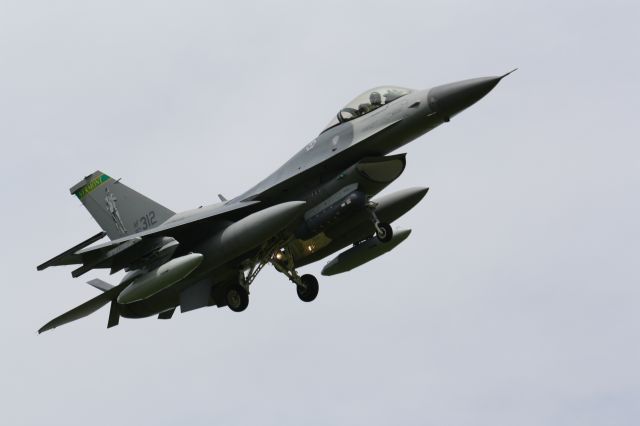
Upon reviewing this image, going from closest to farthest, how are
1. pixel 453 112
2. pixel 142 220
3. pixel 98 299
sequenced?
pixel 453 112, pixel 98 299, pixel 142 220

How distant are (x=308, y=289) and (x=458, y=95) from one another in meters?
5.86

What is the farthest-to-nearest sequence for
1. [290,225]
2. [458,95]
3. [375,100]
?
[290,225], [375,100], [458,95]

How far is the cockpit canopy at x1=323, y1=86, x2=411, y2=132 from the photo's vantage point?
23.2m

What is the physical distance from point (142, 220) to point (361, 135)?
6.03m

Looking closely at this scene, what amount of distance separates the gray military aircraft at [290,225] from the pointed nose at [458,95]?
0.07ft

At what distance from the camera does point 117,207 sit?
26.2 m

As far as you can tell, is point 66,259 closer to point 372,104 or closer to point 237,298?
point 237,298

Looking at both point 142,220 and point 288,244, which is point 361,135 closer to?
point 288,244

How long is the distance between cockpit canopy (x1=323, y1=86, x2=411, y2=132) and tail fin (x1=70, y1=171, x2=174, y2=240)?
4920 millimetres

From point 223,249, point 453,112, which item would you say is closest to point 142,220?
point 223,249

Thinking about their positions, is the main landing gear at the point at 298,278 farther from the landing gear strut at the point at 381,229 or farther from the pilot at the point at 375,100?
the pilot at the point at 375,100

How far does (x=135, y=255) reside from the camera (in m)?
23.7

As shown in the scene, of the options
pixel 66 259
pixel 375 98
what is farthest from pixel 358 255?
pixel 66 259

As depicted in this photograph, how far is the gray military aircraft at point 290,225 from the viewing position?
22547 mm
